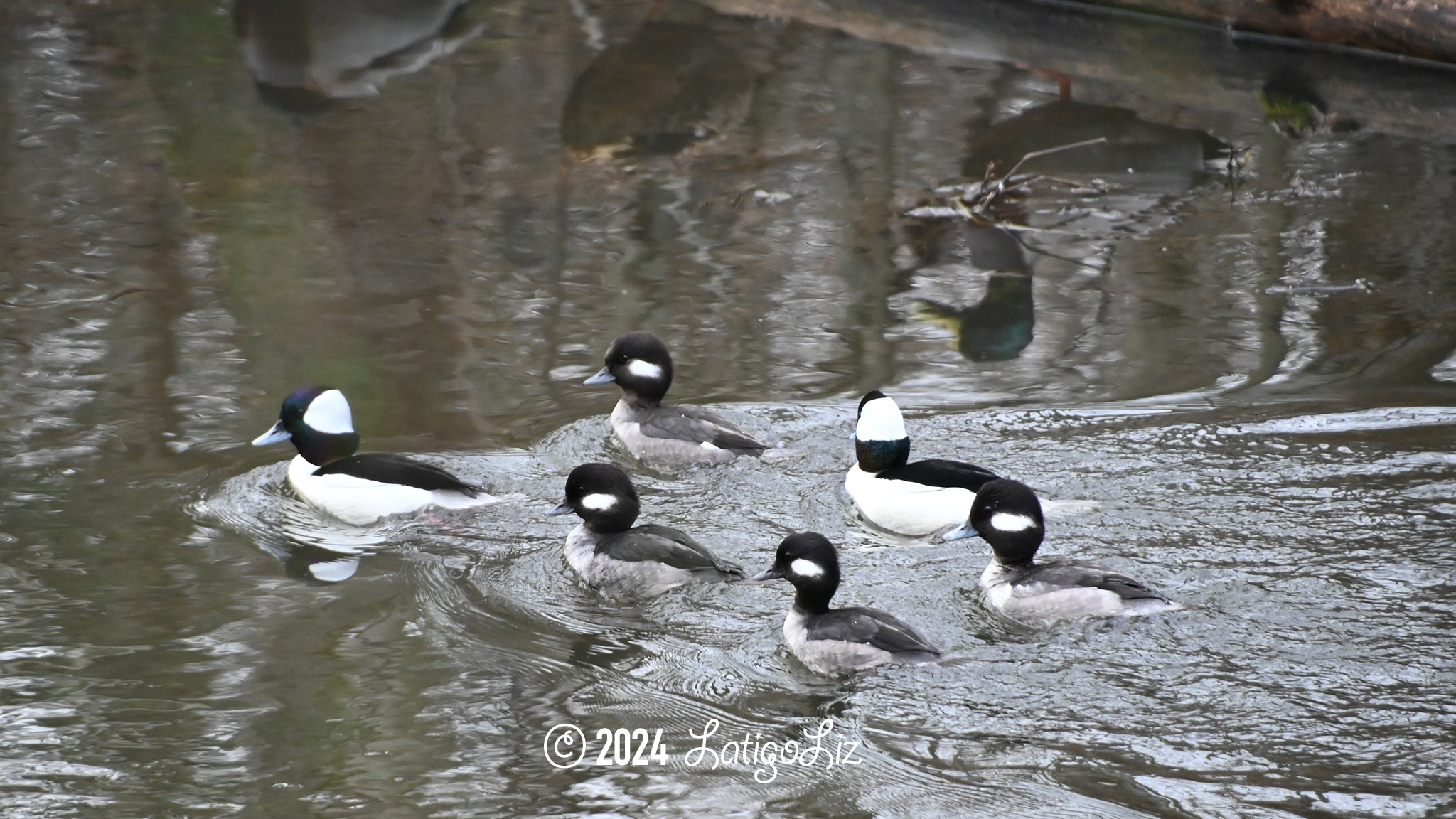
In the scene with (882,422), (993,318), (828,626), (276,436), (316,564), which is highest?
(993,318)

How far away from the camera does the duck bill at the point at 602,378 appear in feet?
25.1

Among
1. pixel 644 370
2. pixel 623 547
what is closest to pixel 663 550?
pixel 623 547

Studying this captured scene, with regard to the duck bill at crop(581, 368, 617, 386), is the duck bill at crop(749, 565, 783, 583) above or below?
below

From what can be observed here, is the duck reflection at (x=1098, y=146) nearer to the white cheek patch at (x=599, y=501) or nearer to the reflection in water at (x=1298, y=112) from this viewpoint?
the reflection in water at (x=1298, y=112)

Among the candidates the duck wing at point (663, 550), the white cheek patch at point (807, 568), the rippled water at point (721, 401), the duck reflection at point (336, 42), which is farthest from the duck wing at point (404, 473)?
the duck reflection at point (336, 42)

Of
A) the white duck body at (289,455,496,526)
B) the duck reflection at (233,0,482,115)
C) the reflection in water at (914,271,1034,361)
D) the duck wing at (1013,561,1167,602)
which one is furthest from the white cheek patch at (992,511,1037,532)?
the duck reflection at (233,0,482,115)

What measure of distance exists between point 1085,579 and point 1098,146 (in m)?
7.14

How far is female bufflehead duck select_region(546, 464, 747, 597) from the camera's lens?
5.98 metres

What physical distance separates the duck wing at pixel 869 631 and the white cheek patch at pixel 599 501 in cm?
113

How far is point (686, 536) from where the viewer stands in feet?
20.3

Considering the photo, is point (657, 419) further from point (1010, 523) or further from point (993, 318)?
point (993, 318)

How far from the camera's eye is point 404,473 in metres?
6.56

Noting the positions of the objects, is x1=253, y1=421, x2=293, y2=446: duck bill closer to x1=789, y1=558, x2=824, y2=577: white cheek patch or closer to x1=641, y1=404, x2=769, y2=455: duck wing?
x1=641, y1=404, x2=769, y2=455: duck wing

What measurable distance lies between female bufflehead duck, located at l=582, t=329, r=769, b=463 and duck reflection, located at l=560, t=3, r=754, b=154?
190 inches
